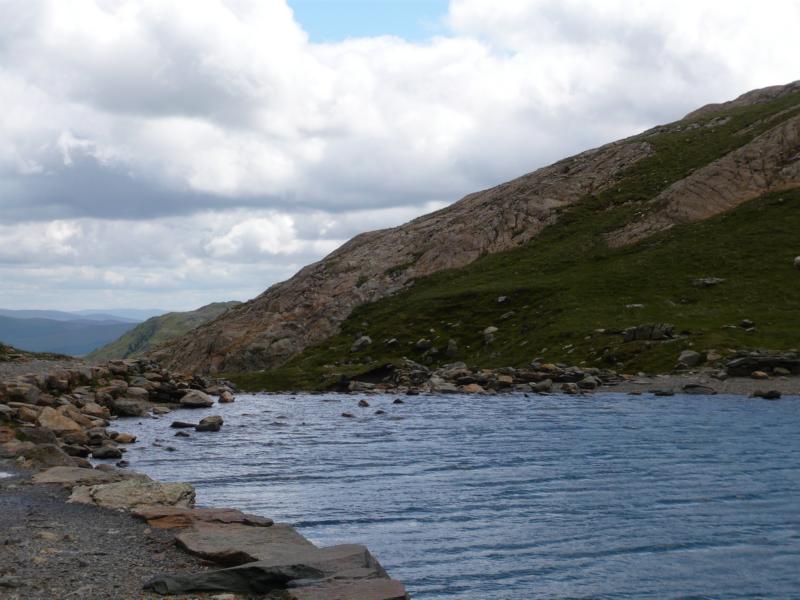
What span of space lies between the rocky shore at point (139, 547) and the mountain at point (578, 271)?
2480 inches

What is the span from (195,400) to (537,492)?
4424 centimetres

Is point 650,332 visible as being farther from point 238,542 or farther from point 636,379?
point 238,542

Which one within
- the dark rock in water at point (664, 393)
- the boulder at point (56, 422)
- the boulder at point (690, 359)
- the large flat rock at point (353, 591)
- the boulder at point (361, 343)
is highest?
the boulder at point (361, 343)

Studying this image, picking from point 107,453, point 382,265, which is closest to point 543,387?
point 107,453

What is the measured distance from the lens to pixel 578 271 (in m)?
120

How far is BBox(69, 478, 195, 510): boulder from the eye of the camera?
2270 cm

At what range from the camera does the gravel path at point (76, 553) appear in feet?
46.1

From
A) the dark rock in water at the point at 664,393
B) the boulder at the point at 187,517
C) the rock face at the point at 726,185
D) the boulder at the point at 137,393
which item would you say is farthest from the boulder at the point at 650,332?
the boulder at the point at 187,517

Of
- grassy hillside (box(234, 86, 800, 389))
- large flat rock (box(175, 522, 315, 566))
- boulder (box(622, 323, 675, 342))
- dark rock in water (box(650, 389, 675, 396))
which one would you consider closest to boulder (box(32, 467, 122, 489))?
large flat rock (box(175, 522, 315, 566))

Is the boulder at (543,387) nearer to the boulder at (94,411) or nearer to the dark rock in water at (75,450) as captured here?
the boulder at (94,411)

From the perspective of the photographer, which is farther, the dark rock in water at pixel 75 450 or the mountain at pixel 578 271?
the mountain at pixel 578 271

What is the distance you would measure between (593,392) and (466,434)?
2647 cm

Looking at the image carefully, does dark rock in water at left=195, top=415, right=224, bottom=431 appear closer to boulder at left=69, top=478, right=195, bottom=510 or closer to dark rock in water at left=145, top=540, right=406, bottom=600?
boulder at left=69, top=478, right=195, bottom=510

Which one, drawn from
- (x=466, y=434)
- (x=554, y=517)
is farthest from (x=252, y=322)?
(x=554, y=517)
